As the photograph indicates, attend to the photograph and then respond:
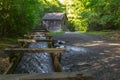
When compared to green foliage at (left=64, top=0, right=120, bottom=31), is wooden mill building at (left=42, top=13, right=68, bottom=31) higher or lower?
lower

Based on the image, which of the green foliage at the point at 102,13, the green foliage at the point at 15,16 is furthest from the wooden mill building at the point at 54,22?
the green foliage at the point at 15,16

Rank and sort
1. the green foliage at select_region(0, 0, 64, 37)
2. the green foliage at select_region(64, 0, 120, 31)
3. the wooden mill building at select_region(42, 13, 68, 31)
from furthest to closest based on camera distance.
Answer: the wooden mill building at select_region(42, 13, 68, 31), the green foliage at select_region(64, 0, 120, 31), the green foliage at select_region(0, 0, 64, 37)

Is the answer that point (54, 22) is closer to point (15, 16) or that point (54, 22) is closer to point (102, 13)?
point (102, 13)

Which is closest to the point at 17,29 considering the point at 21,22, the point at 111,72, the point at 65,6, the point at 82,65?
the point at 21,22

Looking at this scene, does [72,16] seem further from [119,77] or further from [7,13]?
[119,77]

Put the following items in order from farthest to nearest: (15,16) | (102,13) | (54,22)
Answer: (54,22) → (102,13) → (15,16)

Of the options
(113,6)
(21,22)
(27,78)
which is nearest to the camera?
(27,78)

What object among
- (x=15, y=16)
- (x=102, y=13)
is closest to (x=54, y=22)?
(x=102, y=13)

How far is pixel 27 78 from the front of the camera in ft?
11.9

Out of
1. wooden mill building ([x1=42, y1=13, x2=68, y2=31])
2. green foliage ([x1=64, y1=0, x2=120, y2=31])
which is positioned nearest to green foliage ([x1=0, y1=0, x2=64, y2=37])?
green foliage ([x1=64, y1=0, x2=120, y2=31])

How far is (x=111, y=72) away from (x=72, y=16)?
243 feet

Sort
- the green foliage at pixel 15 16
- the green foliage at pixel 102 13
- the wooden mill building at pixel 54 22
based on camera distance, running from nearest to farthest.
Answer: the green foliage at pixel 15 16, the green foliage at pixel 102 13, the wooden mill building at pixel 54 22

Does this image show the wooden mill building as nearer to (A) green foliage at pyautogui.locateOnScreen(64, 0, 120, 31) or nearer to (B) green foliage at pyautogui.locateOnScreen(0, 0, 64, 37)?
(A) green foliage at pyautogui.locateOnScreen(64, 0, 120, 31)

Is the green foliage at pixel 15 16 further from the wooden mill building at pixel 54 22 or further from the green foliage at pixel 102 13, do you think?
the wooden mill building at pixel 54 22
